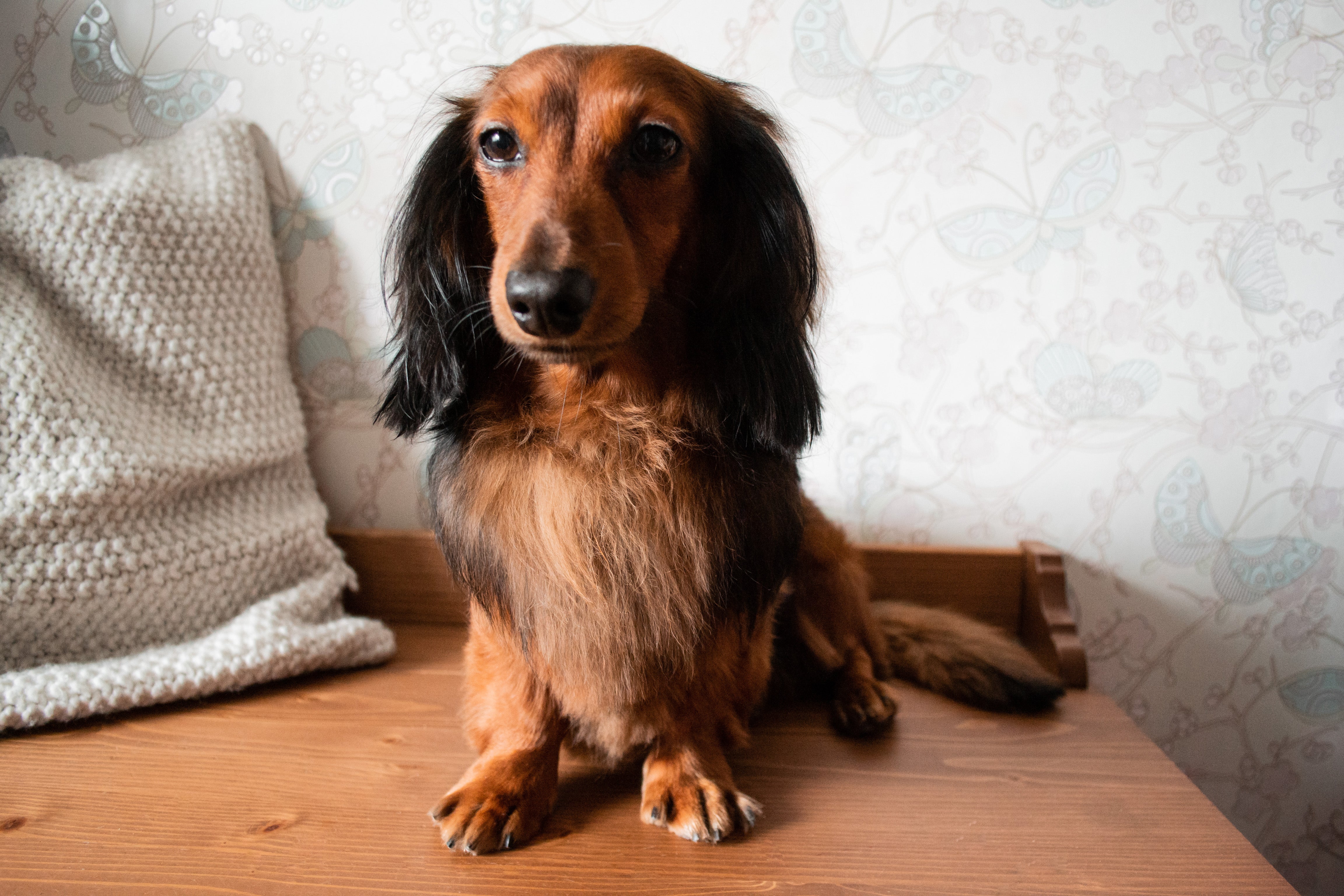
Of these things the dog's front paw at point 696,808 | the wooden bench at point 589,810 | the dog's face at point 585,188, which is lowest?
the wooden bench at point 589,810

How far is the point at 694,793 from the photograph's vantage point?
0.78m

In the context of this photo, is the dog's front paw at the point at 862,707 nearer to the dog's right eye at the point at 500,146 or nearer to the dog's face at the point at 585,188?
the dog's face at the point at 585,188

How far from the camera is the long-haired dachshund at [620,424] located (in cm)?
74

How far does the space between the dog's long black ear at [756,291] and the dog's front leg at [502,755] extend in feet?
1.19

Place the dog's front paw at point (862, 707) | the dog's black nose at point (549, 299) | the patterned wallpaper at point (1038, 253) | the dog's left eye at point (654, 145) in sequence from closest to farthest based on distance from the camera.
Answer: the dog's black nose at point (549, 299)
the dog's left eye at point (654, 145)
the dog's front paw at point (862, 707)
the patterned wallpaper at point (1038, 253)

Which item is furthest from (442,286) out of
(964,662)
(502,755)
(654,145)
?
(964,662)

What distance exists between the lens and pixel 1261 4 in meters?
1.15

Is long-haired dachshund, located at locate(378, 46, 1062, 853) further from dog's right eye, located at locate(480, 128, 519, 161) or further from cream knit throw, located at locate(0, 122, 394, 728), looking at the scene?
cream knit throw, located at locate(0, 122, 394, 728)

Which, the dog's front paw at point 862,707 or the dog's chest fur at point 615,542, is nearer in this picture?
the dog's chest fur at point 615,542

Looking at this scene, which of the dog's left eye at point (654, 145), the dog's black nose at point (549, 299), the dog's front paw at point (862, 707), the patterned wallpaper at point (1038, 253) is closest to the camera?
the dog's black nose at point (549, 299)

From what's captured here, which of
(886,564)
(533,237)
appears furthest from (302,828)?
(886,564)

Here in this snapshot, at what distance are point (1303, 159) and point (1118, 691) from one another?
0.92 m

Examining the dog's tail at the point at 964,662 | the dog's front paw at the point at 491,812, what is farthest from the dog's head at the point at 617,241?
the dog's tail at the point at 964,662

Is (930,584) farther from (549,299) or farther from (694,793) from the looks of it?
(549,299)
